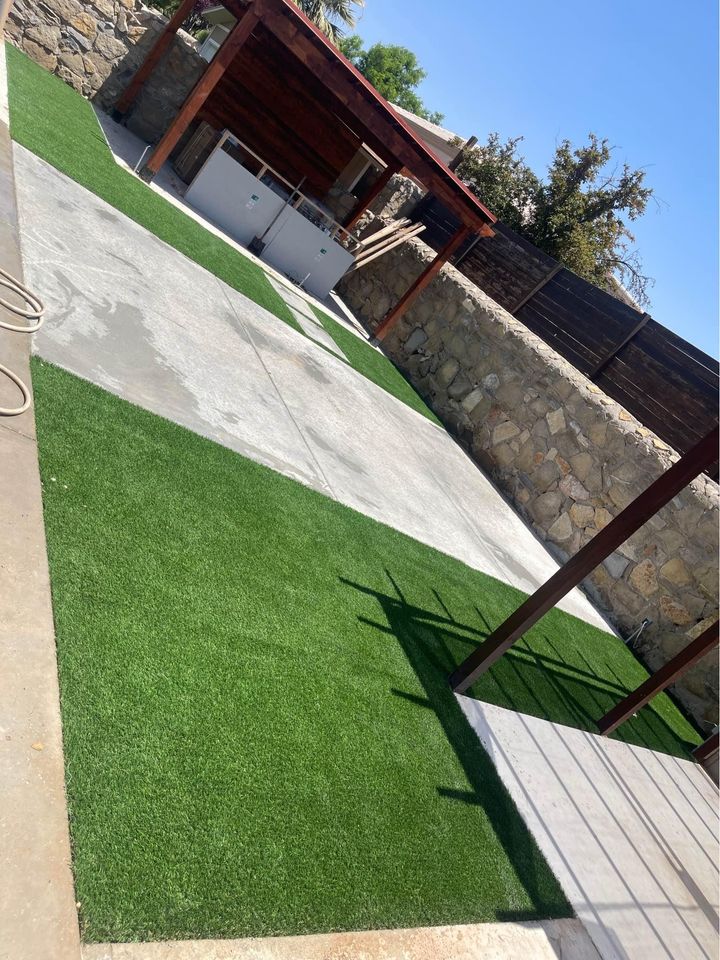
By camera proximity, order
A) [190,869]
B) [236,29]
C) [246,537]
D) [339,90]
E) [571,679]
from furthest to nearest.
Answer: [339,90] → [236,29] → [571,679] → [246,537] → [190,869]

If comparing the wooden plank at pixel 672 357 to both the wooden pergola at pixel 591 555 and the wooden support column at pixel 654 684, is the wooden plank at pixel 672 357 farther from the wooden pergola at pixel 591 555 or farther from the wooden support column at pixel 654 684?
the wooden pergola at pixel 591 555

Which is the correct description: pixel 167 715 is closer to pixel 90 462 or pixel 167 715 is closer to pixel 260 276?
pixel 90 462

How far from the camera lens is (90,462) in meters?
3.59

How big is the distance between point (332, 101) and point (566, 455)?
857cm

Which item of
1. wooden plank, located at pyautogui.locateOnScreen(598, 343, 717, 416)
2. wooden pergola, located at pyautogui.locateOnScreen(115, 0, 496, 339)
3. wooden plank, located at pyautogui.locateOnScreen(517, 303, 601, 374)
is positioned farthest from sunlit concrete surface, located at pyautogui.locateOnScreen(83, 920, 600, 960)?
wooden plank, located at pyautogui.locateOnScreen(517, 303, 601, 374)

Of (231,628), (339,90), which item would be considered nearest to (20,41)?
(339,90)

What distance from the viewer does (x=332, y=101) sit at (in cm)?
1365

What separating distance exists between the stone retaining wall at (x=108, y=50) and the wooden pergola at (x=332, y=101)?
0.88 ft

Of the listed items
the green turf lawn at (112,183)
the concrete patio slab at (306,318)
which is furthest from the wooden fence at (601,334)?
the concrete patio slab at (306,318)

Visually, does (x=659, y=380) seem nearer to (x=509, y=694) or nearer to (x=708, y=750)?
(x=708, y=750)

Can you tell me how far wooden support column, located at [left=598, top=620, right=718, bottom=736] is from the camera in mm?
5668

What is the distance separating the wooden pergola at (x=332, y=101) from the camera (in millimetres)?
9758

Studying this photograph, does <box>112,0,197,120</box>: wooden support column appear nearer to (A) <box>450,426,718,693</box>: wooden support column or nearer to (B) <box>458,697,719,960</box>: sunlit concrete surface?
(A) <box>450,426,718,693</box>: wooden support column

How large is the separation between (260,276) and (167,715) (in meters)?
9.07
